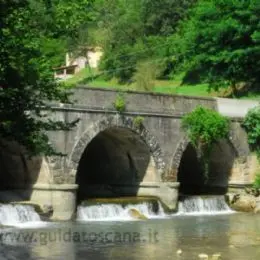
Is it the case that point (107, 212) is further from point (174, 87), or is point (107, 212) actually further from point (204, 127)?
point (174, 87)

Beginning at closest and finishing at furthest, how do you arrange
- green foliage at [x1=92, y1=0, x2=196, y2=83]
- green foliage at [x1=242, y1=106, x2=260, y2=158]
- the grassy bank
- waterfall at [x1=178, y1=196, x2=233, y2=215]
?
1. waterfall at [x1=178, y1=196, x2=233, y2=215]
2. green foliage at [x1=242, y1=106, x2=260, y2=158]
3. the grassy bank
4. green foliage at [x1=92, y1=0, x2=196, y2=83]

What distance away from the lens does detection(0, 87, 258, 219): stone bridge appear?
20750mm

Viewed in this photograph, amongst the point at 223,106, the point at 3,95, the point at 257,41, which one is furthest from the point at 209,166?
the point at 3,95

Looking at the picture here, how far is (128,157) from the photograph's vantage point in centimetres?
2494

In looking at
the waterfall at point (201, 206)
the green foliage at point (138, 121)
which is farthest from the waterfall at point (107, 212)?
the green foliage at point (138, 121)

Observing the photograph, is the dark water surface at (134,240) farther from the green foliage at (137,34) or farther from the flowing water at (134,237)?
the green foliage at (137,34)

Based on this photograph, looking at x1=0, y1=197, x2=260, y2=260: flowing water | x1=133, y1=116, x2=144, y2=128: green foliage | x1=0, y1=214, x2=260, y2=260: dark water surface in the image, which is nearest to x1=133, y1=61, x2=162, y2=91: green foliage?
x1=133, y1=116, x2=144, y2=128: green foliage

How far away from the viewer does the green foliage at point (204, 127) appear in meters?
24.7

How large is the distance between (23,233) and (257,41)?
21.1 metres

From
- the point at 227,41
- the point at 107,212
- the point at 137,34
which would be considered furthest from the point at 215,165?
the point at 137,34

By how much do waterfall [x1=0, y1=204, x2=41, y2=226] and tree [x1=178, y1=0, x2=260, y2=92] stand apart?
1903cm

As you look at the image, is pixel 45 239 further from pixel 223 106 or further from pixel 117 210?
pixel 223 106

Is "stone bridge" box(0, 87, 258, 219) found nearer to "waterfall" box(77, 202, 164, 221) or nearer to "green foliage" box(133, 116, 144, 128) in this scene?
"green foliage" box(133, 116, 144, 128)

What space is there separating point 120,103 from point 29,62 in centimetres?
1384
